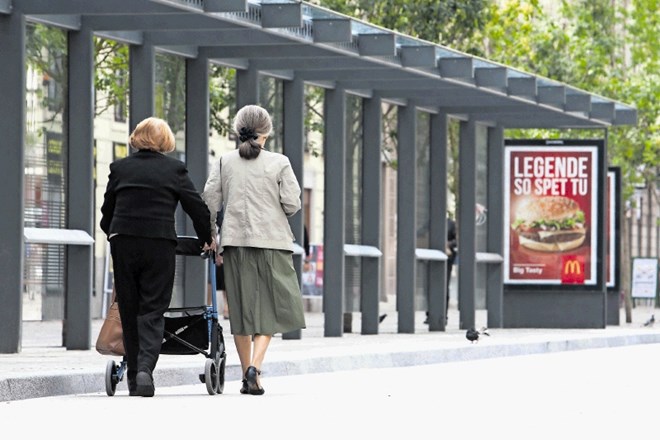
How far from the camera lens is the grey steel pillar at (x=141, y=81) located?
58.6 feet

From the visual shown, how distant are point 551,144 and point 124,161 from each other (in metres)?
14.2

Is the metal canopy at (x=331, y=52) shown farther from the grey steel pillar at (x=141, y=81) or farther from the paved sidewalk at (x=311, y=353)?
the paved sidewalk at (x=311, y=353)

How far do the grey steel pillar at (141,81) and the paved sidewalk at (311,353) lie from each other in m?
2.17

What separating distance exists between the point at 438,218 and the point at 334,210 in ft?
10.4

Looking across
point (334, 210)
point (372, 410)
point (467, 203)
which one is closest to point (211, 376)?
point (372, 410)

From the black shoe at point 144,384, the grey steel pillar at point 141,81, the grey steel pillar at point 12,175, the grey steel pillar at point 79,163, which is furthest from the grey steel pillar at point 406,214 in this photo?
the black shoe at point 144,384

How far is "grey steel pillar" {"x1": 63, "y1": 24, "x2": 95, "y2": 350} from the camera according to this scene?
55.3 ft

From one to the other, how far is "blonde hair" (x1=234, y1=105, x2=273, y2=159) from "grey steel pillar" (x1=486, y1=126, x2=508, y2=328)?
13.9 m

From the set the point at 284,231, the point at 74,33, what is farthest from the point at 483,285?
the point at 284,231

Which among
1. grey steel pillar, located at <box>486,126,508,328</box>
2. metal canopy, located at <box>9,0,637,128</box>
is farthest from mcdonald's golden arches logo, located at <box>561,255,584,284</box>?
metal canopy, located at <box>9,0,637,128</box>

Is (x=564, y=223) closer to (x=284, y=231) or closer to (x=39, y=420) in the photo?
(x=284, y=231)

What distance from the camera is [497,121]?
25.9 metres

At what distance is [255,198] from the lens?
40.5 feet

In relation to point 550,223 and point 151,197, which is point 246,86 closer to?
point 550,223
